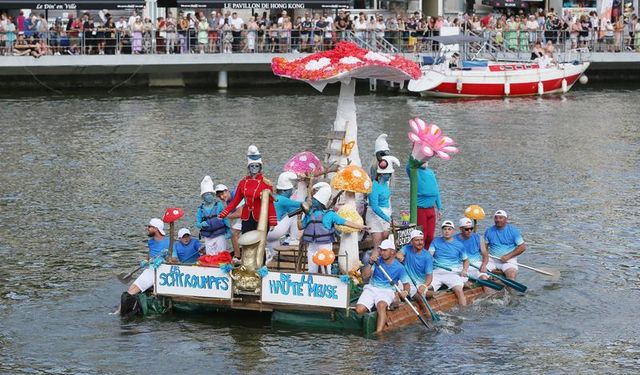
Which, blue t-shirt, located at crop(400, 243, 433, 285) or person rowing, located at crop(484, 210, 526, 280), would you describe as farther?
person rowing, located at crop(484, 210, 526, 280)

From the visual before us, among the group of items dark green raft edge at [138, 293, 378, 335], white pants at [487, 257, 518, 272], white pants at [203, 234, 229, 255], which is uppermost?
white pants at [203, 234, 229, 255]

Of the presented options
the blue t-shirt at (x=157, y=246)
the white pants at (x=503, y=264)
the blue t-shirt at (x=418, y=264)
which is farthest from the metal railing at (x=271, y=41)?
the blue t-shirt at (x=418, y=264)

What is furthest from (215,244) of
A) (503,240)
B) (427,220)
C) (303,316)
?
(503,240)

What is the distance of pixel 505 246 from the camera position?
20172 mm

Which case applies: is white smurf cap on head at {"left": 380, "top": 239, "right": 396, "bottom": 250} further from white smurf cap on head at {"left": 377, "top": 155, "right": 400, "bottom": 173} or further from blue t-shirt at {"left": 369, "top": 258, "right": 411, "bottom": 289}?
white smurf cap on head at {"left": 377, "top": 155, "right": 400, "bottom": 173}

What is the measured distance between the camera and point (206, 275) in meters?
17.7

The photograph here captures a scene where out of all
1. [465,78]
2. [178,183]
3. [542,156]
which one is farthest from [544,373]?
[465,78]

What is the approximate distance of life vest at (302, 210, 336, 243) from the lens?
17766mm

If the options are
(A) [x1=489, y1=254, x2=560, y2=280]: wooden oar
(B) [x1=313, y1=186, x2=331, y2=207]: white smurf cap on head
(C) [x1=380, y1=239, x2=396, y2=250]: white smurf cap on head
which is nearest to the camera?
(C) [x1=380, y1=239, x2=396, y2=250]: white smurf cap on head

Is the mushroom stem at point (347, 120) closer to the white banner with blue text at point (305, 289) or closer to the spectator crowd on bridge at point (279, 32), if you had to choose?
the white banner with blue text at point (305, 289)

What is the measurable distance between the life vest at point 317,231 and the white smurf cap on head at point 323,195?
16 centimetres

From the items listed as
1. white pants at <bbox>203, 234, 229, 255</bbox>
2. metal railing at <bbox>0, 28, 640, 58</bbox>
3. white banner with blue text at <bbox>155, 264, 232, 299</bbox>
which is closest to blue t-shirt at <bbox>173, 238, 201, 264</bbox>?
white pants at <bbox>203, 234, 229, 255</bbox>

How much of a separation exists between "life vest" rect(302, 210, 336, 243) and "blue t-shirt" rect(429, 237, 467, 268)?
191cm

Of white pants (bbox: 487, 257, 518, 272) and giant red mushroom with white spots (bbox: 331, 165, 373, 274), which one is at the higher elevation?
giant red mushroom with white spots (bbox: 331, 165, 373, 274)
